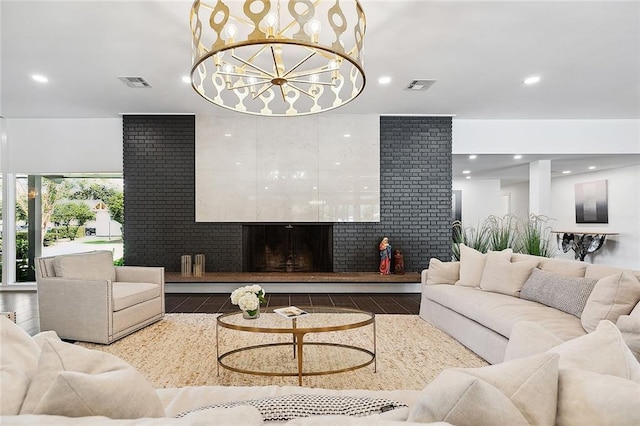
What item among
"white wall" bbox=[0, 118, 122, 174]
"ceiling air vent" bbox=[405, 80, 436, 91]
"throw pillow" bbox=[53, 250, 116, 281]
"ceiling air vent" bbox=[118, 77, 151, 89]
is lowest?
"throw pillow" bbox=[53, 250, 116, 281]

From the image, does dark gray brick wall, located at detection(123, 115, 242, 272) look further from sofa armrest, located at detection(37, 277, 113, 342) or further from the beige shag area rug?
sofa armrest, located at detection(37, 277, 113, 342)

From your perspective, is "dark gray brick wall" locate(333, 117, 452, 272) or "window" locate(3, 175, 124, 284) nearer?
"dark gray brick wall" locate(333, 117, 452, 272)

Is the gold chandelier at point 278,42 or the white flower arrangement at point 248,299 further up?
the gold chandelier at point 278,42

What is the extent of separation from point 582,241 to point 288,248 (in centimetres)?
690

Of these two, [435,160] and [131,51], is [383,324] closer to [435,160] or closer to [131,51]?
[435,160]

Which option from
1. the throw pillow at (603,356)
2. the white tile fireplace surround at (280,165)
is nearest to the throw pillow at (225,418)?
the throw pillow at (603,356)

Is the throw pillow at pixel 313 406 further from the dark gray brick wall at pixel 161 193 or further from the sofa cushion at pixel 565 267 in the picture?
the dark gray brick wall at pixel 161 193

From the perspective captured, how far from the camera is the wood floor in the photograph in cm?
506

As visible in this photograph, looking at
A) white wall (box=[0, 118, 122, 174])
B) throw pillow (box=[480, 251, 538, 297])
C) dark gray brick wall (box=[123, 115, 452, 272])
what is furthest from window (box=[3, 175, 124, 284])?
throw pillow (box=[480, 251, 538, 297])

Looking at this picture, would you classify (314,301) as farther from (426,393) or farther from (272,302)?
(426,393)

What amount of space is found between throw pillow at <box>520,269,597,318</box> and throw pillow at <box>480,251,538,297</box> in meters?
0.09

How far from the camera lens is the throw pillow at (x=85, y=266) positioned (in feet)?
12.7

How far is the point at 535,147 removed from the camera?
6.77 m

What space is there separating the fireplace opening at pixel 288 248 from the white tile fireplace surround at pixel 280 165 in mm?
309
